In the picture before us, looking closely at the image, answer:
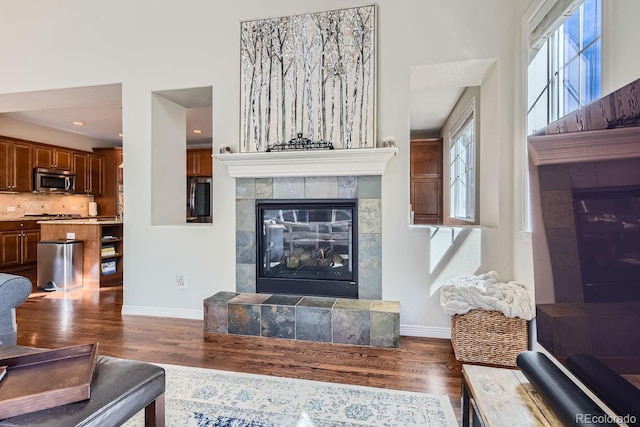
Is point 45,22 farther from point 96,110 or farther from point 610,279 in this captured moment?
point 610,279

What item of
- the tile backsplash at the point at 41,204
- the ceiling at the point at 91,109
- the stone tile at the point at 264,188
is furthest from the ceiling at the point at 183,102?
the tile backsplash at the point at 41,204

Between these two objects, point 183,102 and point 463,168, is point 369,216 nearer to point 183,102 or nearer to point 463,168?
point 463,168

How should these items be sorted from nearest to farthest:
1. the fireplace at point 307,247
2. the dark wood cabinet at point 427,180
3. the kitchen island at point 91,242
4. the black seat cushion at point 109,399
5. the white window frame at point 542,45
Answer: the black seat cushion at point 109,399 → the white window frame at point 542,45 → the fireplace at point 307,247 → the kitchen island at point 91,242 → the dark wood cabinet at point 427,180

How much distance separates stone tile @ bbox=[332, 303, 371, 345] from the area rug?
1.97ft

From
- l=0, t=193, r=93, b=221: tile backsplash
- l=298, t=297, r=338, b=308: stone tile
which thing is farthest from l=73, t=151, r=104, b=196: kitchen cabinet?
l=298, t=297, r=338, b=308: stone tile

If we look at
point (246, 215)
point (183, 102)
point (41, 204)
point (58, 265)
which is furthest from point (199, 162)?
point (246, 215)

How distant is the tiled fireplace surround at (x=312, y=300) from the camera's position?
2.52 meters

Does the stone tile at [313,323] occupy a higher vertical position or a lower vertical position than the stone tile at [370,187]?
lower

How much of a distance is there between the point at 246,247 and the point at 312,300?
82 cm

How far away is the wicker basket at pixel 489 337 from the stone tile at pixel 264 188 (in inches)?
73.7

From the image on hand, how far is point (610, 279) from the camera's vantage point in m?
0.88

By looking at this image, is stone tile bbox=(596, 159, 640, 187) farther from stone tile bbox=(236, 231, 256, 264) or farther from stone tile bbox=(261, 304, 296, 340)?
stone tile bbox=(236, 231, 256, 264)

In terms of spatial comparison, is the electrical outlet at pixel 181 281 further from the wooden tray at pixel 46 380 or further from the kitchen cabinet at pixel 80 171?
the kitchen cabinet at pixel 80 171

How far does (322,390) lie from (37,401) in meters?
1.32
